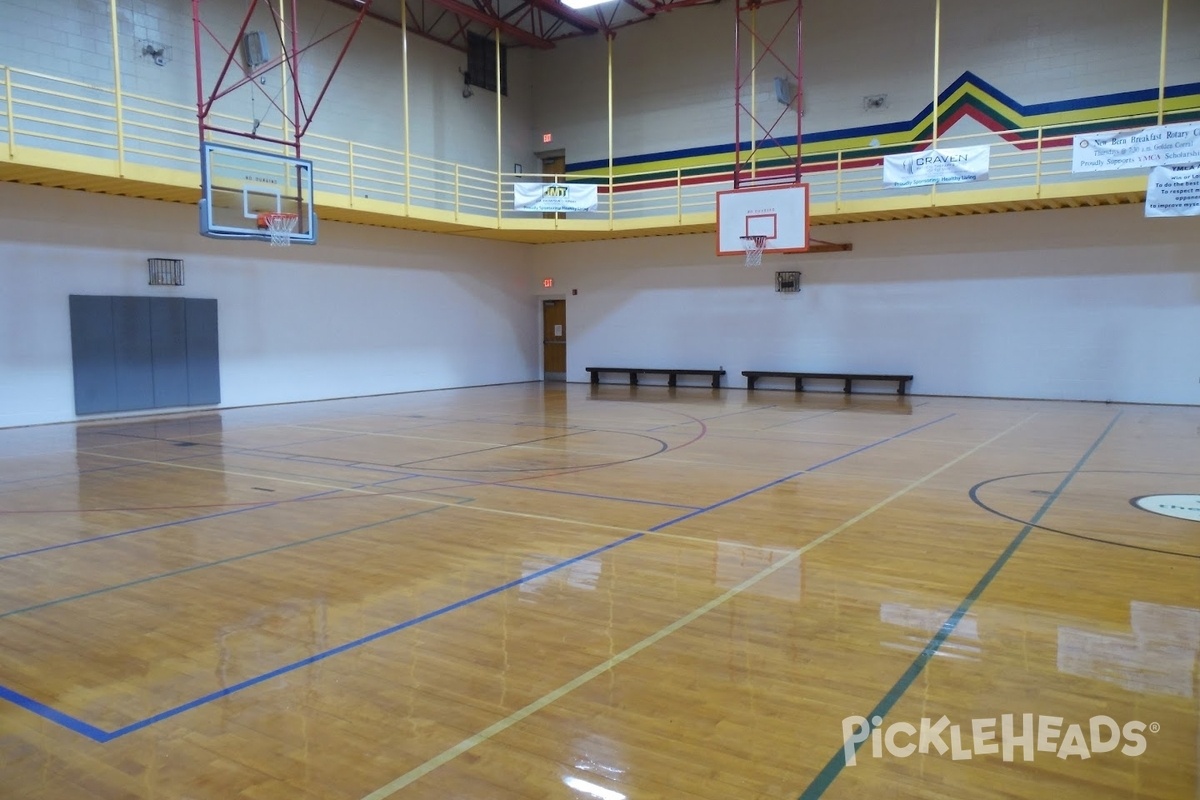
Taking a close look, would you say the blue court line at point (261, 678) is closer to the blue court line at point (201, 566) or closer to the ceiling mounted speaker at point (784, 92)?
the blue court line at point (201, 566)

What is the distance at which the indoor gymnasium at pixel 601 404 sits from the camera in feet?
10.4

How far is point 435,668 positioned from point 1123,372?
613 inches

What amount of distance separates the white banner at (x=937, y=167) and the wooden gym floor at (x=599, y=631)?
25.0ft

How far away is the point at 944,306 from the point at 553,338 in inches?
391

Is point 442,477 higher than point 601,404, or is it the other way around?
point 601,404

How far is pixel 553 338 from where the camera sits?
22.5 m

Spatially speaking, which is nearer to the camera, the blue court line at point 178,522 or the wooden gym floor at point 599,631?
the wooden gym floor at point 599,631

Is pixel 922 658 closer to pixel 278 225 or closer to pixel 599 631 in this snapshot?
pixel 599 631

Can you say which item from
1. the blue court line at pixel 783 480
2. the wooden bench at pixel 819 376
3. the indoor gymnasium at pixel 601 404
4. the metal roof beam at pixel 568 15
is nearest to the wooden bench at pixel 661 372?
the indoor gymnasium at pixel 601 404

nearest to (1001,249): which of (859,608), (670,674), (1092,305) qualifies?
(1092,305)

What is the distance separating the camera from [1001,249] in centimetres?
1619

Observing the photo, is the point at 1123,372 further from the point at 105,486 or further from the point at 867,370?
the point at 105,486

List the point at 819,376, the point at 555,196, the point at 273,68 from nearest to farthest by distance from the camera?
the point at 273,68 < the point at 819,376 < the point at 555,196

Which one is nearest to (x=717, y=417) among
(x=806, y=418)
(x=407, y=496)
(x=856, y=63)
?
(x=806, y=418)
